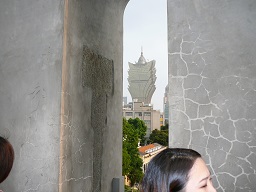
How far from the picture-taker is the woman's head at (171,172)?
673 millimetres

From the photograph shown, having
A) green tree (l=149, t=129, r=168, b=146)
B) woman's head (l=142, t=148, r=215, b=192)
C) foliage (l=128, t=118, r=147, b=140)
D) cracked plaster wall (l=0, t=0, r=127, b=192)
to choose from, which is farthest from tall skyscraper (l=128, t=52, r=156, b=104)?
woman's head (l=142, t=148, r=215, b=192)

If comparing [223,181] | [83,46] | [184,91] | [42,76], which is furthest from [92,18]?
[223,181]

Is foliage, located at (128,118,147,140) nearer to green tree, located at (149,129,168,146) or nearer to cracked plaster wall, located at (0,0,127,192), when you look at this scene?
green tree, located at (149,129,168,146)

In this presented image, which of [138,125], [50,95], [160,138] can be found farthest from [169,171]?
[160,138]

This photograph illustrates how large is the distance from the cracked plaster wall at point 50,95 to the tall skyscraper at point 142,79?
39.1 metres

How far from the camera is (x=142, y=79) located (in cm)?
4269

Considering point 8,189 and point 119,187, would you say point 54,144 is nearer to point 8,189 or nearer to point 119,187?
point 8,189

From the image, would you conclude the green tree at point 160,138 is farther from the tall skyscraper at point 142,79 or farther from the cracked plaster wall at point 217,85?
the cracked plaster wall at point 217,85

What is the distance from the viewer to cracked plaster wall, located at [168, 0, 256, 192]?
213 centimetres

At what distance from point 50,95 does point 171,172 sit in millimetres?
2125

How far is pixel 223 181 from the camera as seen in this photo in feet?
6.97

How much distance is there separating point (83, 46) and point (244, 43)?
153 cm

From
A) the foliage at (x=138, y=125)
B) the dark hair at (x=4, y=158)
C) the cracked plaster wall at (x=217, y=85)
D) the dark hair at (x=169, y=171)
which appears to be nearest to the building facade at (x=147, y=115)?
the foliage at (x=138, y=125)

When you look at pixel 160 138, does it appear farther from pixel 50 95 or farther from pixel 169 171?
pixel 169 171
